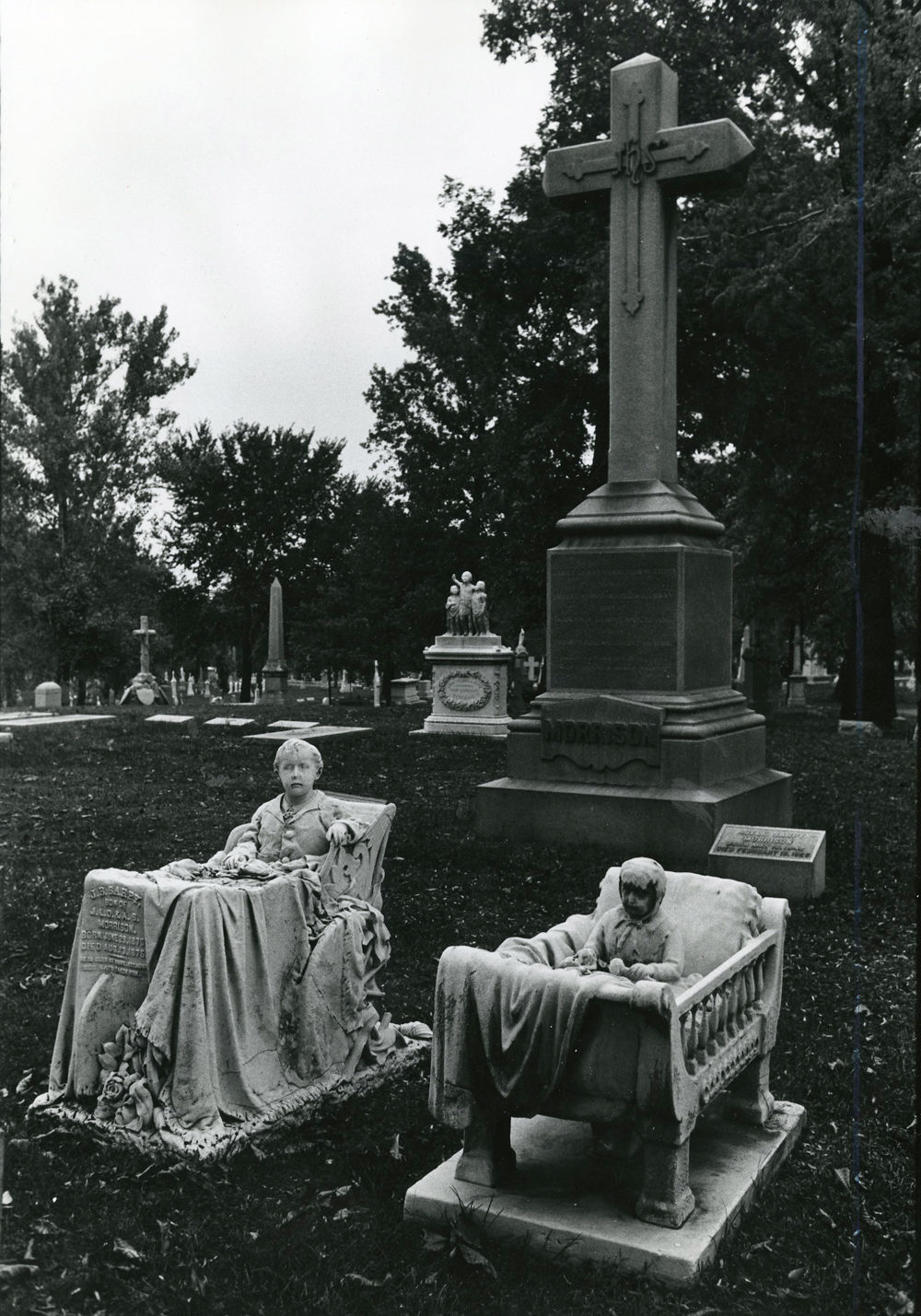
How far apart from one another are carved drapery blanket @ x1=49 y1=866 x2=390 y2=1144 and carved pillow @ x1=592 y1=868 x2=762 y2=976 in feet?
4.11

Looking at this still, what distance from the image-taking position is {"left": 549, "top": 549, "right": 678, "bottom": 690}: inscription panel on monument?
29.8ft

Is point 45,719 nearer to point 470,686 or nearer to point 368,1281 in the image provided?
point 470,686

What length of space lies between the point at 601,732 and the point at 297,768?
12.9ft

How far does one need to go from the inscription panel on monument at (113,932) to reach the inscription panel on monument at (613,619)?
5.19 meters

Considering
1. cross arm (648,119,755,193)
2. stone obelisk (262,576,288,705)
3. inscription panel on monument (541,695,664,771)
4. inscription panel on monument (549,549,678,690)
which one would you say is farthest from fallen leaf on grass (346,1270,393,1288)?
stone obelisk (262,576,288,705)

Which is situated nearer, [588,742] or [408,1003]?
[408,1003]

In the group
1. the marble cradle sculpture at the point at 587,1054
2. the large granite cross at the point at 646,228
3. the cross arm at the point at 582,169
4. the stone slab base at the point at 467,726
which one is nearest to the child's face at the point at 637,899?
the marble cradle sculpture at the point at 587,1054

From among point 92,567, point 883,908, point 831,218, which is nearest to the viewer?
point 883,908

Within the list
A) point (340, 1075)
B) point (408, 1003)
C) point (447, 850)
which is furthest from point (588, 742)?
point (340, 1075)

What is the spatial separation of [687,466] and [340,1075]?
20.6 meters

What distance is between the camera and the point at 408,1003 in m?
6.07

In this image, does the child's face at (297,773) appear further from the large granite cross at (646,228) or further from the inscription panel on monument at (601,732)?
the large granite cross at (646,228)

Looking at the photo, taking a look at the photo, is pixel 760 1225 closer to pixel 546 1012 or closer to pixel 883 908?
pixel 546 1012

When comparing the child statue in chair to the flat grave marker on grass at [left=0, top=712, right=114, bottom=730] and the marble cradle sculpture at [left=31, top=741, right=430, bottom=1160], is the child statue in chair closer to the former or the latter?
the marble cradle sculpture at [left=31, top=741, right=430, bottom=1160]
